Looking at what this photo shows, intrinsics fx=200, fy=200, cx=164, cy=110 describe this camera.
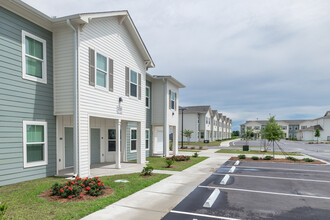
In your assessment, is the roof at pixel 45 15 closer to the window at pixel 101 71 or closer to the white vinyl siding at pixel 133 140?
the window at pixel 101 71

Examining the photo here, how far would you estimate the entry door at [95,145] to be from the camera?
13336mm

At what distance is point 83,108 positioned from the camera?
30.5ft

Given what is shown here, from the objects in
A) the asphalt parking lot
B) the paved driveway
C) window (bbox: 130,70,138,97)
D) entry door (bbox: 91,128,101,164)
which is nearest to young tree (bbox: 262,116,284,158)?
the paved driveway

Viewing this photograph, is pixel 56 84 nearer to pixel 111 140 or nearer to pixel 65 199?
pixel 65 199

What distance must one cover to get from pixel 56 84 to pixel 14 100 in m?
1.97

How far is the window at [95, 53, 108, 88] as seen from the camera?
33.9 feet

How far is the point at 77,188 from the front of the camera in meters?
6.54

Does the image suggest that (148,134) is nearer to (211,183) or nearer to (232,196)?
(211,183)

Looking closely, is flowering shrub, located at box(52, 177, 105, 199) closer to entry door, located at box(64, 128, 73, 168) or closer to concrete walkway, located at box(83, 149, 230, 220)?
concrete walkway, located at box(83, 149, 230, 220)

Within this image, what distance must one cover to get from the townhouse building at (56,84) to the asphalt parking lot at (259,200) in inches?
218

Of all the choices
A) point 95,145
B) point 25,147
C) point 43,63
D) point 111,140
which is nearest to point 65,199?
point 25,147

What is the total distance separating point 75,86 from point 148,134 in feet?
33.7

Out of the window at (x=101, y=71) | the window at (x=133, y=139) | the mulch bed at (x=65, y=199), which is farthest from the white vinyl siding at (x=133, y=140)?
the mulch bed at (x=65, y=199)

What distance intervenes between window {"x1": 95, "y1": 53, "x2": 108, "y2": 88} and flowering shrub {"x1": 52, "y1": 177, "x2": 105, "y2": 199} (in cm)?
501
